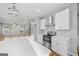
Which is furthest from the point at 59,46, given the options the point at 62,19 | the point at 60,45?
Result: the point at 62,19

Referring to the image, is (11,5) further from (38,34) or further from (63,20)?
(63,20)

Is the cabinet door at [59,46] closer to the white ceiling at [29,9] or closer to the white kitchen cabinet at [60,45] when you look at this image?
the white kitchen cabinet at [60,45]

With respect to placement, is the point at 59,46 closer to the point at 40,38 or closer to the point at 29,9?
the point at 40,38

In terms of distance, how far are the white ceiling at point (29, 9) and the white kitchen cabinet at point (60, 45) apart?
0.54 metres

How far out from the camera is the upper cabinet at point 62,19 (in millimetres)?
2241

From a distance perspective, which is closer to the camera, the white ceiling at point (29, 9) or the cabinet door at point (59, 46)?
the white ceiling at point (29, 9)

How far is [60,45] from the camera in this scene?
231cm

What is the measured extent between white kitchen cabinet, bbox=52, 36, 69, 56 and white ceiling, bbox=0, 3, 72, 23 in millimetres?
543

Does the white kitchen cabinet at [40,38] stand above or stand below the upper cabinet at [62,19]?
below

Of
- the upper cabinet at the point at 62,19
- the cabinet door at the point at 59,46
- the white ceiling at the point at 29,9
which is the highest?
the white ceiling at the point at 29,9

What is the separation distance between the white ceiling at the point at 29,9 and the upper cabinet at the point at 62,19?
0.11m

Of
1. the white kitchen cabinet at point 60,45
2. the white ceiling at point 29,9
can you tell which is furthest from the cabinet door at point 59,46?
the white ceiling at point 29,9

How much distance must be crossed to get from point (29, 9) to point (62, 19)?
65 cm

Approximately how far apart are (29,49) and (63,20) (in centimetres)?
85
